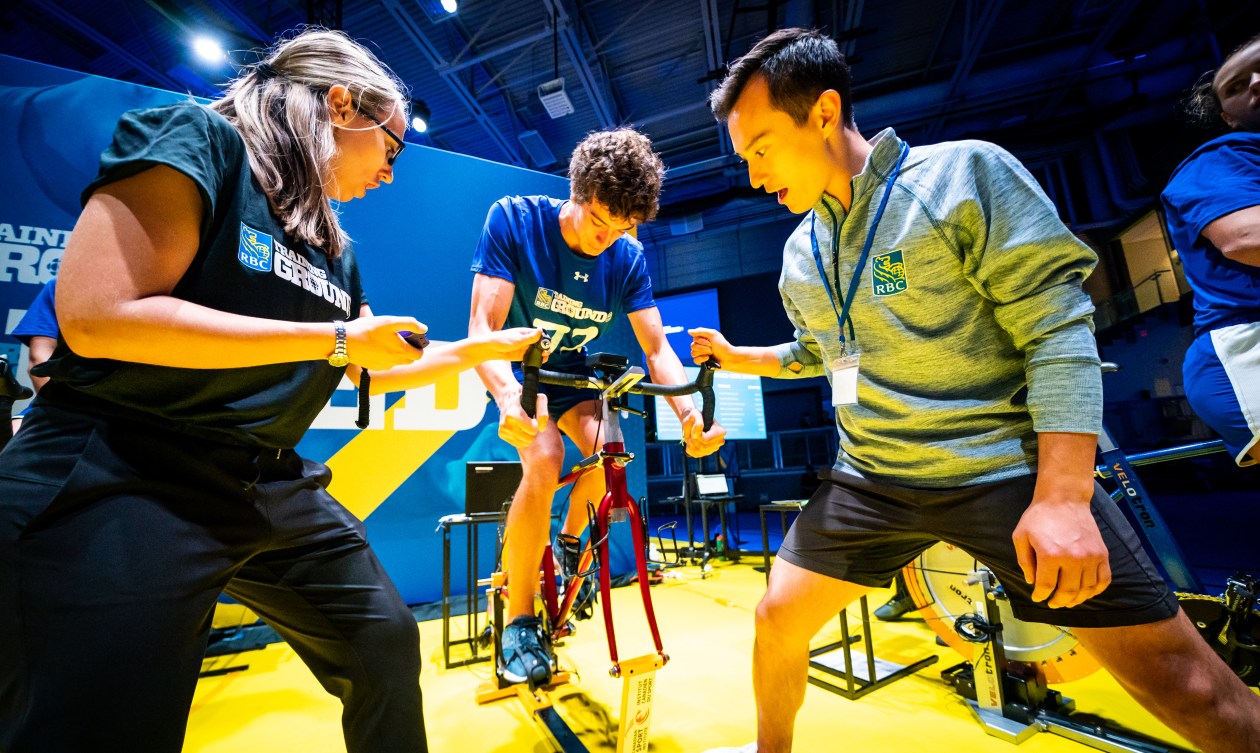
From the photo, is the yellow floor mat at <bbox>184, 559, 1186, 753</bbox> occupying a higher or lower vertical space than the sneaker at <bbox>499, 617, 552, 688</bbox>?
lower

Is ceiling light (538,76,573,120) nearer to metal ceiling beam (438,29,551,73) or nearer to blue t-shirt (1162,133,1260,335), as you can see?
metal ceiling beam (438,29,551,73)

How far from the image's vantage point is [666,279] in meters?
13.3

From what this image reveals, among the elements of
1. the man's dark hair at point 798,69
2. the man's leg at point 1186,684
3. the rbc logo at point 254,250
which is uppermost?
the man's dark hair at point 798,69

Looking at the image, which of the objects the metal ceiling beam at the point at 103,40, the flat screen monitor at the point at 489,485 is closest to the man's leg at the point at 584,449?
the flat screen monitor at the point at 489,485

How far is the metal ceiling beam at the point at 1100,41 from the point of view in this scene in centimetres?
680

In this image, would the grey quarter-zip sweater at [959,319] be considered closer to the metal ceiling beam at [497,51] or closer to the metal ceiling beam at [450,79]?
the metal ceiling beam at [497,51]

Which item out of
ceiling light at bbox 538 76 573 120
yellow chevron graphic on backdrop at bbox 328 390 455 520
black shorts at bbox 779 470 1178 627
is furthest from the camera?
ceiling light at bbox 538 76 573 120

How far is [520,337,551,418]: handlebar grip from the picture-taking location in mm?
→ 1432

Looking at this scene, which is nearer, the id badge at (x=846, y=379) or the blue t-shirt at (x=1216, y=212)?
the id badge at (x=846, y=379)

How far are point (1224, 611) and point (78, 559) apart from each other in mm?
3740

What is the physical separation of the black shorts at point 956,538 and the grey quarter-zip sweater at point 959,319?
5 centimetres

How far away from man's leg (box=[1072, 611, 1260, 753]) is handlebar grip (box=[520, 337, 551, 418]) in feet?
4.64

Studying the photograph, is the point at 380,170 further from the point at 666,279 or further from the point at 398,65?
the point at 666,279

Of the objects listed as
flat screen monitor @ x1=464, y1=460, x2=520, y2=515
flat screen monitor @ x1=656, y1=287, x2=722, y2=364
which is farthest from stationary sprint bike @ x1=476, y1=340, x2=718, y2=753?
flat screen monitor @ x1=656, y1=287, x2=722, y2=364
